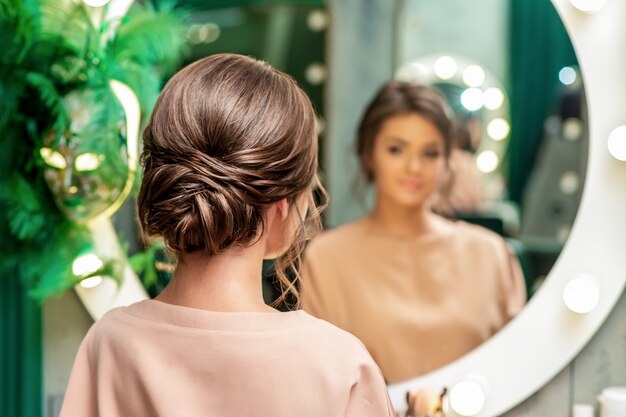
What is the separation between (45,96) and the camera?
3.46 feet

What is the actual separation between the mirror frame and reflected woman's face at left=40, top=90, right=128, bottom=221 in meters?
0.50

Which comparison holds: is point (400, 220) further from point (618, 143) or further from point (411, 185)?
point (618, 143)

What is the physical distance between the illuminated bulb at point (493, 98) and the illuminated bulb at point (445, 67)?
0.18ft

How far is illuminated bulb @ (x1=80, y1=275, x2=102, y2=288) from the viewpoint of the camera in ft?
3.82

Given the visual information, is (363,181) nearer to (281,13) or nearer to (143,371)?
(281,13)

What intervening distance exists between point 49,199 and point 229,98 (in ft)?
1.84

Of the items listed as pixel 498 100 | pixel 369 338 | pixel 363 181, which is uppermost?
pixel 498 100

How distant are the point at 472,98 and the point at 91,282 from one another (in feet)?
1.98

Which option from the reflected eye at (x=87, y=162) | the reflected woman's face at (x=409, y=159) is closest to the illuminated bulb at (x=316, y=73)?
the reflected woman's face at (x=409, y=159)

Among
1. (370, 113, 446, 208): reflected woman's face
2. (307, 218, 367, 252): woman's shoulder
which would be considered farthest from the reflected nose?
(307, 218, 367, 252): woman's shoulder

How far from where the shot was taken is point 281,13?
1123mm

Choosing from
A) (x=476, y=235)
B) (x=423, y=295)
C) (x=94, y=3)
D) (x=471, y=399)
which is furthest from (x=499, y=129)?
(x=94, y=3)

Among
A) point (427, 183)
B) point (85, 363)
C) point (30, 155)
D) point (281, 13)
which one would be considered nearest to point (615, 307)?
point (427, 183)

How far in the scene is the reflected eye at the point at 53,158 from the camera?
1086 millimetres
